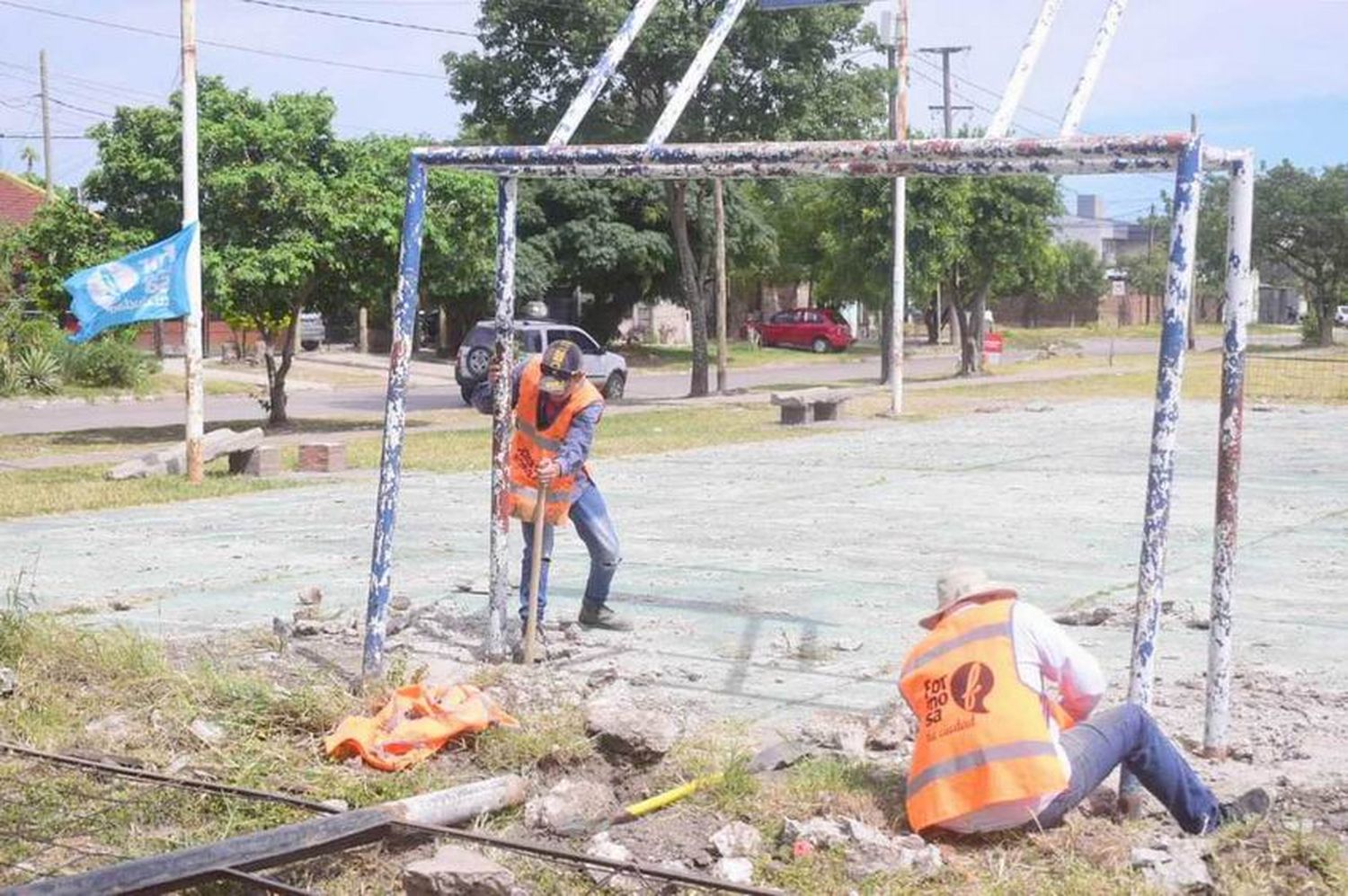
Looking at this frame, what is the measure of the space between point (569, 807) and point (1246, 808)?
2.30 meters

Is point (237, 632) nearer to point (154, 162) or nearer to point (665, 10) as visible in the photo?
point (154, 162)

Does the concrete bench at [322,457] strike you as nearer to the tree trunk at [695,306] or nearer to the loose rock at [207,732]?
the loose rock at [207,732]

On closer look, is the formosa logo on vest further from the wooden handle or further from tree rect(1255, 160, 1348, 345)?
tree rect(1255, 160, 1348, 345)

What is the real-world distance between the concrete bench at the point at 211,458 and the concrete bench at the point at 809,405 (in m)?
10.0

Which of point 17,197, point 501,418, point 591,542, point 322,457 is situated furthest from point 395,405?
point 17,197

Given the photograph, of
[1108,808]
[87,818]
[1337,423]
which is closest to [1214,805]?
[1108,808]

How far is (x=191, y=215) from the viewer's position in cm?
1770

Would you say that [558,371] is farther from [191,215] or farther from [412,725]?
[191,215]

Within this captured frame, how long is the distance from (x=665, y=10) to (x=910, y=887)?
2859 cm

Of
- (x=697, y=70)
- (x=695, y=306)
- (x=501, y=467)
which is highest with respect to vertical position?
(x=697, y=70)

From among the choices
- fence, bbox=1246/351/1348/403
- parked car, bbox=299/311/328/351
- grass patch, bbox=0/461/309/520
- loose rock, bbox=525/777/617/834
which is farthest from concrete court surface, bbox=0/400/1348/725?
parked car, bbox=299/311/328/351

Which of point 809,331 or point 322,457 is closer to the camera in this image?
point 322,457

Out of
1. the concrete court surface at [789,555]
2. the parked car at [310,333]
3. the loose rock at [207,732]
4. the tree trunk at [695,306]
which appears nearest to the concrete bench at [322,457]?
the concrete court surface at [789,555]

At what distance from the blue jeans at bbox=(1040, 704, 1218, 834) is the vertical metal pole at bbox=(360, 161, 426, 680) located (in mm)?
3484
